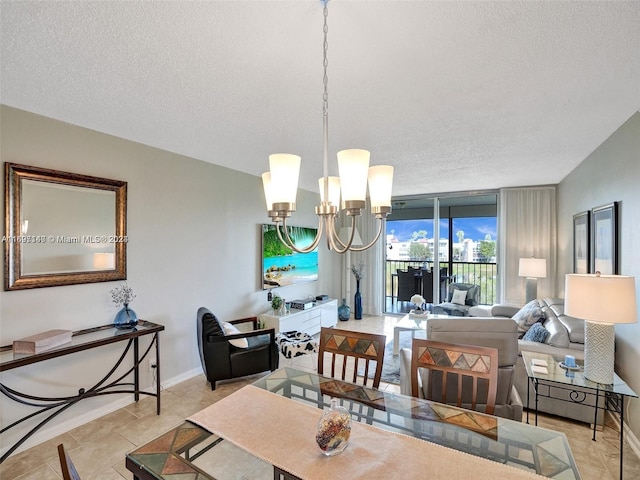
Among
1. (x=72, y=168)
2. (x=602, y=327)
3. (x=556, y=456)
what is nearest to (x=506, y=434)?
(x=556, y=456)

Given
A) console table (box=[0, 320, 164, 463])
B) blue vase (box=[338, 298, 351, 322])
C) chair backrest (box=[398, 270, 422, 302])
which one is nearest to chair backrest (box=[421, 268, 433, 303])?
chair backrest (box=[398, 270, 422, 302])

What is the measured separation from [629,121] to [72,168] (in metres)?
4.56

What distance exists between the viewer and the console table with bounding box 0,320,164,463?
2.01 metres

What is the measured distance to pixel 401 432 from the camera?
1.34 meters

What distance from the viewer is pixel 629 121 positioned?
2.40 metres

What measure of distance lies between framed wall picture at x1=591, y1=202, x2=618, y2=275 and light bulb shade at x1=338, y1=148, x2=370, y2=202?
270 cm

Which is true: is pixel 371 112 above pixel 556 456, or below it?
above

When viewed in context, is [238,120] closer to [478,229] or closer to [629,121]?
[629,121]

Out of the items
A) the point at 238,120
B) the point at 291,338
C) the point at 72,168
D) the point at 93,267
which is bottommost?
the point at 291,338

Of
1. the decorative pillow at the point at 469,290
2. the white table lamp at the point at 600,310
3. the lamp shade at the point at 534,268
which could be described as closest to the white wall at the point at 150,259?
the white table lamp at the point at 600,310

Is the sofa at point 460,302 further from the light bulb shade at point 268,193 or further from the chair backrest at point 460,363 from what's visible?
the light bulb shade at point 268,193

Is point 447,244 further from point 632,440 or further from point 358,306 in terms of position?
point 632,440

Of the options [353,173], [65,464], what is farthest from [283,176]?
[65,464]

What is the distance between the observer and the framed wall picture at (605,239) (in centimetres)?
263
